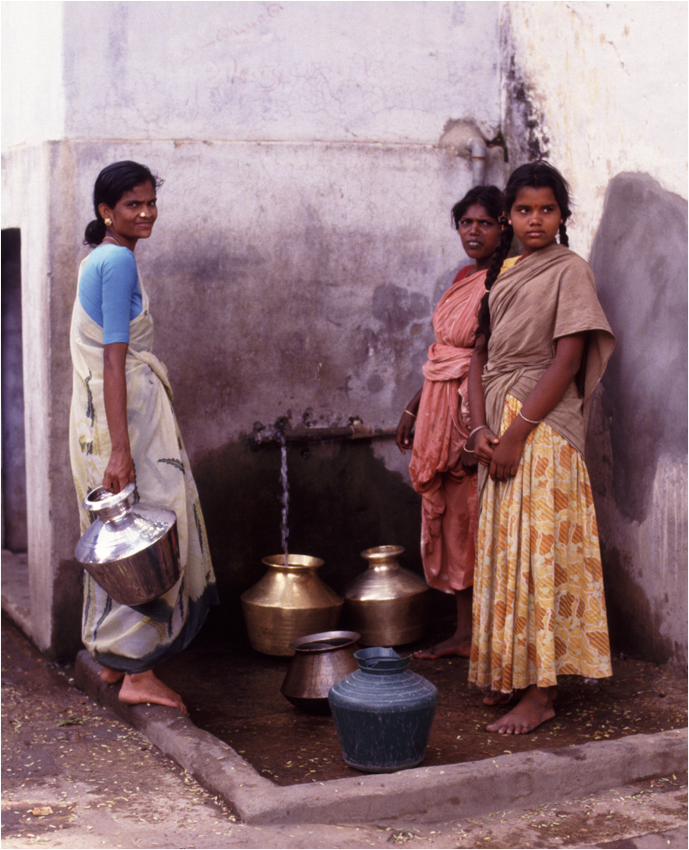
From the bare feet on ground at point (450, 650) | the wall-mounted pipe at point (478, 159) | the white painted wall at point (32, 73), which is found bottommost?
the bare feet on ground at point (450, 650)

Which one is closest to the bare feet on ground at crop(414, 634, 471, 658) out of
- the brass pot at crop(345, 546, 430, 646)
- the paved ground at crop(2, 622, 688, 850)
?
the brass pot at crop(345, 546, 430, 646)

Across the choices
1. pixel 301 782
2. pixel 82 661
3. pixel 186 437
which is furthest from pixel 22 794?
pixel 186 437

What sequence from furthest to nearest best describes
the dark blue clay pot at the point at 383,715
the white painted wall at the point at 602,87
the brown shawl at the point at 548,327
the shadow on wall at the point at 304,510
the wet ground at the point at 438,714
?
1. the shadow on wall at the point at 304,510
2. the white painted wall at the point at 602,87
3. the brown shawl at the point at 548,327
4. the wet ground at the point at 438,714
5. the dark blue clay pot at the point at 383,715

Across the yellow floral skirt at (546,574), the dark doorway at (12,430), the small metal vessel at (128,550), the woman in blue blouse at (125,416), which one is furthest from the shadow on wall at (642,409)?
the dark doorway at (12,430)

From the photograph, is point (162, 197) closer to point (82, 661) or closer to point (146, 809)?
point (82, 661)

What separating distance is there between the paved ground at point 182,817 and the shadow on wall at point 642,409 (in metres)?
1.15

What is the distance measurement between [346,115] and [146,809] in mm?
3693

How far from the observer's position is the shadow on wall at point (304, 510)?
529 centimetres

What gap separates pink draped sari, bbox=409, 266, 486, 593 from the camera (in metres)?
4.59

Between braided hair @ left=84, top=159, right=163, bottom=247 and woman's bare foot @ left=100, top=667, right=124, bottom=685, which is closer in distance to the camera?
braided hair @ left=84, top=159, right=163, bottom=247

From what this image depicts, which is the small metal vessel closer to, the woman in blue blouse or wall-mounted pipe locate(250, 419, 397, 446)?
the woman in blue blouse

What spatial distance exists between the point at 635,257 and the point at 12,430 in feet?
14.5

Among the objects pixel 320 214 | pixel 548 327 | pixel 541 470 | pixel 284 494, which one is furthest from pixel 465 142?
pixel 541 470

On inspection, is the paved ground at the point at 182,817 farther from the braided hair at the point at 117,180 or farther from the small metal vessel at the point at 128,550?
the braided hair at the point at 117,180
